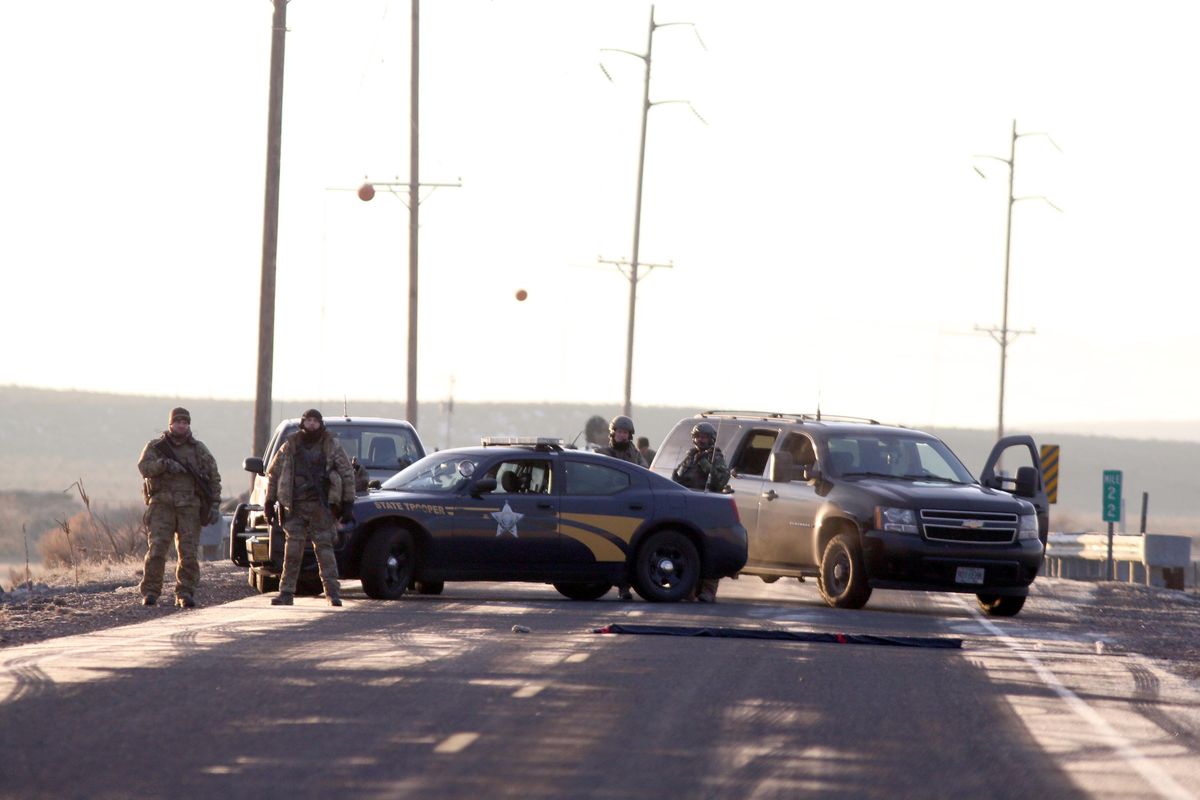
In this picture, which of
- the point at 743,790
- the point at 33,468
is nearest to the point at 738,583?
the point at 743,790

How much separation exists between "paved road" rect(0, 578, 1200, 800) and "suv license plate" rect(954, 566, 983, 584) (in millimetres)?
3573

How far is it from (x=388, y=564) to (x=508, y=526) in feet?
4.24

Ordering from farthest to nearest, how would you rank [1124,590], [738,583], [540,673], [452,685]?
[1124,590] < [738,583] < [540,673] < [452,685]

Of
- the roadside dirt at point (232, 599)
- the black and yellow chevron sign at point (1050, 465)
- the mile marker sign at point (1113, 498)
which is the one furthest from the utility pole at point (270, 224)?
the black and yellow chevron sign at point (1050, 465)

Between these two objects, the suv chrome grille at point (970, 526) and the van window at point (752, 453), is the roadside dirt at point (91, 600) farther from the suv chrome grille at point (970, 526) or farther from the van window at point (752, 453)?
the suv chrome grille at point (970, 526)

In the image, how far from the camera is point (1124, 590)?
1231 inches

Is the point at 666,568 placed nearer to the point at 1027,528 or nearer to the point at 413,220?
the point at 1027,528

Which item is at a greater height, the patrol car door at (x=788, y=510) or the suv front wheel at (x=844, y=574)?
the patrol car door at (x=788, y=510)

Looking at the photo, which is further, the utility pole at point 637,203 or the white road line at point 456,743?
the utility pole at point 637,203

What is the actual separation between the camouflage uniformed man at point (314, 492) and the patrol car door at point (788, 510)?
5343mm

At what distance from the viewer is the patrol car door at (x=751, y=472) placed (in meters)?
24.2

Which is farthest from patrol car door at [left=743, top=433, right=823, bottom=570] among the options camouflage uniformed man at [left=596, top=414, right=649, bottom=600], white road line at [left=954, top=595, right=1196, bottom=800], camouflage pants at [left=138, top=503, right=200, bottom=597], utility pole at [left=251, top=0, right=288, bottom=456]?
utility pole at [left=251, top=0, right=288, bottom=456]

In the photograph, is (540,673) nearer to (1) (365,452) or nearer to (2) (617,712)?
(2) (617,712)

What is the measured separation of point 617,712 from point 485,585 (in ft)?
45.2
